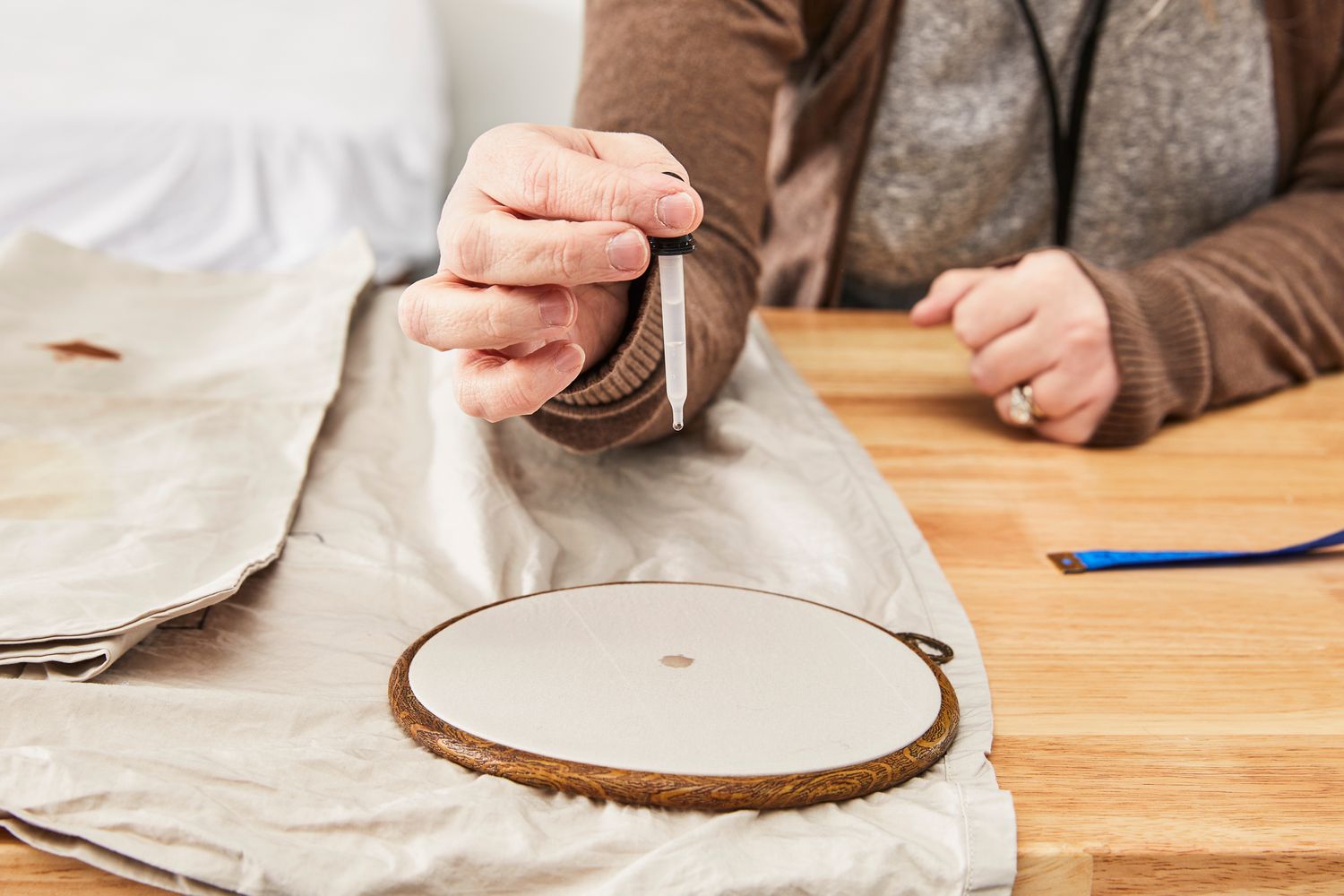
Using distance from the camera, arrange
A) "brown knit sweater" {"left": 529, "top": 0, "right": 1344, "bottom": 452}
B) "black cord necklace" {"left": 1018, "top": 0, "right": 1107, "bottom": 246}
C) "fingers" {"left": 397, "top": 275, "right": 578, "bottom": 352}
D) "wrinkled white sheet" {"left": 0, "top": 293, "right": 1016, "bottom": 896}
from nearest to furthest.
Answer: "wrinkled white sheet" {"left": 0, "top": 293, "right": 1016, "bottom": 896}
"fingers" {"left": 397, "top": 275, "right": 578, "bottom": 352}
"brown knit sweater" {"left": 529, "top": 0, "right": 1344, "bottom": 452}
"black cord necklace" {"left": 1018, "top": 0, "right": 1107, "bottom": 246}

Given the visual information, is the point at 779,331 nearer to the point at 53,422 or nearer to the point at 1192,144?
the point at 1192,144

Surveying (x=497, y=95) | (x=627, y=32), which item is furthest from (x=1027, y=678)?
(x=497, y=95)

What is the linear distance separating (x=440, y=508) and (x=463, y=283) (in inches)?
5.7

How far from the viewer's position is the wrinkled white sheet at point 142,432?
0.41 metres

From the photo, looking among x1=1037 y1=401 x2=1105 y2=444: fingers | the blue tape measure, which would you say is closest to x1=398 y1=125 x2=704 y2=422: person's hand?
the blue tape measure

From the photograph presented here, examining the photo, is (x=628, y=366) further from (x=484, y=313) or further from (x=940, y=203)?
(x=940, y=203)

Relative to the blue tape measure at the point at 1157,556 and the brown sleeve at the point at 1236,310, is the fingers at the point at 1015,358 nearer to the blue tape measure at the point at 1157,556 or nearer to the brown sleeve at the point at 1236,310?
the brown sleeve at the point at 1236,310

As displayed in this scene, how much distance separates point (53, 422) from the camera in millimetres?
554

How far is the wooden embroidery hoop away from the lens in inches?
13.0

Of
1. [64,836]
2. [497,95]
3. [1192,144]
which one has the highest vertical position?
[1192,144]

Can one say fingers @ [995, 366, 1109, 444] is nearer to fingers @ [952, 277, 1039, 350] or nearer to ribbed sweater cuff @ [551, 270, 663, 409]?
fingers @ [952, 277, 1039, 350]

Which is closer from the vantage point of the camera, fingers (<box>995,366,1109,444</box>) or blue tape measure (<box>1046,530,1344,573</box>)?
blue tape measure (<box>1046,530,1344,573</box>)

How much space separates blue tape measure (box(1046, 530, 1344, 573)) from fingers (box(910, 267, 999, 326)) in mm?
240

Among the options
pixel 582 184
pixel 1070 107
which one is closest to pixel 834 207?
pixel 1070 107
